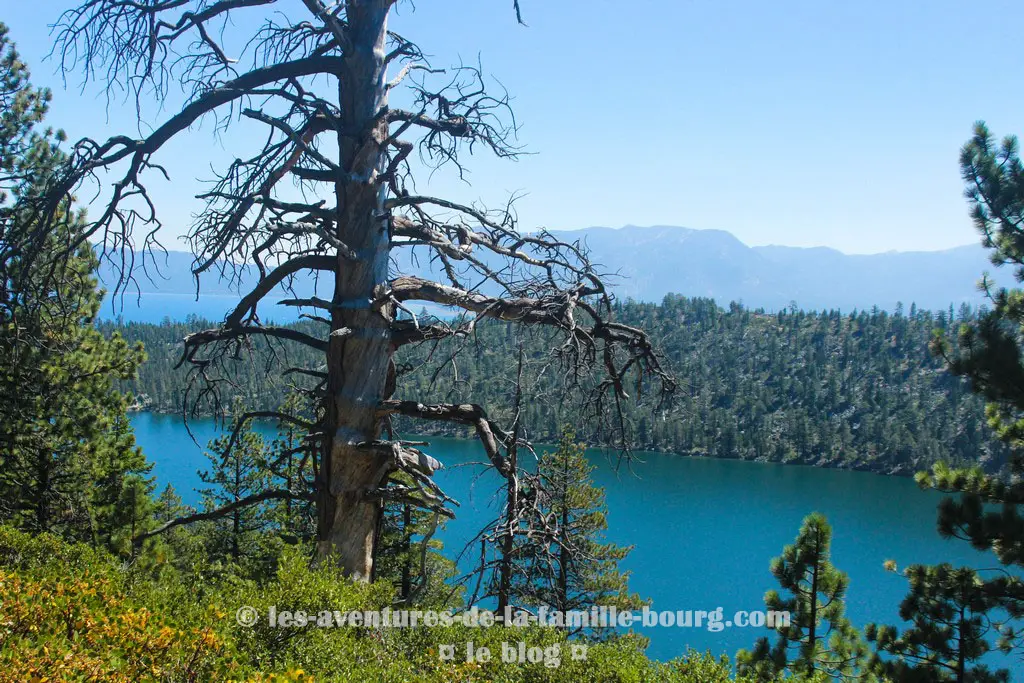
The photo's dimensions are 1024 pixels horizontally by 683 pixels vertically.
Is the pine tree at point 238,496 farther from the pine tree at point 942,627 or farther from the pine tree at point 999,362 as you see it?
the pine tree at point 999,362

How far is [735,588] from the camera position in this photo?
127ft

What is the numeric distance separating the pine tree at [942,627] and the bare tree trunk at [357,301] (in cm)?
828

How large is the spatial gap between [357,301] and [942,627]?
30.9ft

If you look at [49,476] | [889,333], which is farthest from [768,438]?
[49,476]

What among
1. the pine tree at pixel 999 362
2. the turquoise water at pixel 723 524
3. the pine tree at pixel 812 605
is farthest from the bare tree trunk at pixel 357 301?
the turquoise water at pixel 723 524

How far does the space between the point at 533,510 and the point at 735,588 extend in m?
37.5

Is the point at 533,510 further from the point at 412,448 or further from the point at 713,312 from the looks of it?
the point at 713,312

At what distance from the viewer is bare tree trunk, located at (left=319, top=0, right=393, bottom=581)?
4.78m

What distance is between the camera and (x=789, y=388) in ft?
381

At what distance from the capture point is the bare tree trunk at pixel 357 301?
15.7ft

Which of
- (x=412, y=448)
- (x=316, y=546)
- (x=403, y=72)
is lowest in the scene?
(x=316, y=546)

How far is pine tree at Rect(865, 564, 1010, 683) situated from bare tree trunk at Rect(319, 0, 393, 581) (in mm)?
8277

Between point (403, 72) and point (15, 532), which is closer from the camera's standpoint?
point (403, 72)

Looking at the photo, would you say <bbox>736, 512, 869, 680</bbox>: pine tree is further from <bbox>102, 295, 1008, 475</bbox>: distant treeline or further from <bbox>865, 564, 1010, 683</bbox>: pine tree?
<bbox>102, 295, 1008, 475</bbox>: distant treeline
